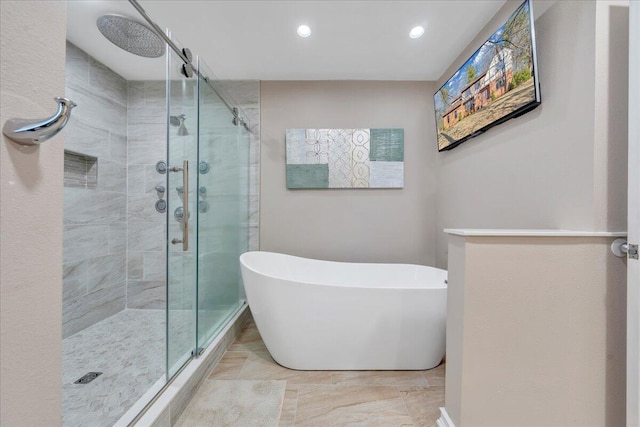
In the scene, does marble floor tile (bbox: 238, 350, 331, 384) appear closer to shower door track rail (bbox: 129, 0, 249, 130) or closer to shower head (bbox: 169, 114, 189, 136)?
shower head (bbox: 169, 114, 189, 136)

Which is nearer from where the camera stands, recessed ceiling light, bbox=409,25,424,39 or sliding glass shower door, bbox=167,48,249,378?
sliding glass shower door, bbox=167,48,249,378

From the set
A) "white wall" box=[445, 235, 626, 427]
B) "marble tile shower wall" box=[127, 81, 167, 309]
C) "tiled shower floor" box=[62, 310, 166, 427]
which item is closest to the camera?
"white wall" box=[445, 235, 626, 427]

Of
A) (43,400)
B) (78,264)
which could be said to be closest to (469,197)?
(43,400)

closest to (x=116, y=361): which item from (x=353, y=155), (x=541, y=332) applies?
(x=541, y=332)

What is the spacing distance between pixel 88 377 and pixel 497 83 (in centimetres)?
280

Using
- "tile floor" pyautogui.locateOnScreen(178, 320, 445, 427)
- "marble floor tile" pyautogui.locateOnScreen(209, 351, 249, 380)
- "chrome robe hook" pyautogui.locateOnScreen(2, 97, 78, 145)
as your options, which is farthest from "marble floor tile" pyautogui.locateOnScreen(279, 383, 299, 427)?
"chrome robe hook" pyautogui.locateOnScreen(2, 97, 78, 145)

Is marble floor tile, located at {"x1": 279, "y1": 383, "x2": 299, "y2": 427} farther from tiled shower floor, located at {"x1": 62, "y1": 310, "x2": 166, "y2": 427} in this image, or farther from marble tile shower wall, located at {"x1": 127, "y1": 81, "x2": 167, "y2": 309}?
marble tile shower wall, located at {"x1": 127, "y1": 81, "x2": 167, "y2": 309}

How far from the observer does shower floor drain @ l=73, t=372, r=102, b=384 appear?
4.64 ft

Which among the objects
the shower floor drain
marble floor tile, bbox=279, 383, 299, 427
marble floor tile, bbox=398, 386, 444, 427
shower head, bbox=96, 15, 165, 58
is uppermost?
shower head, bbox=96, 15, 165, 58

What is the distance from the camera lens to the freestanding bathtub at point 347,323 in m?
1.59

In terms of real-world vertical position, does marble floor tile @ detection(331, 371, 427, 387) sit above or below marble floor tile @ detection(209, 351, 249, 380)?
below

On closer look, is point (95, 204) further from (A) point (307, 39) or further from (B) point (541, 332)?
(B) point (541, 332)

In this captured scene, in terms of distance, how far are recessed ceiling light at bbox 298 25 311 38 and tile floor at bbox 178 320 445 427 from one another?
2309mm

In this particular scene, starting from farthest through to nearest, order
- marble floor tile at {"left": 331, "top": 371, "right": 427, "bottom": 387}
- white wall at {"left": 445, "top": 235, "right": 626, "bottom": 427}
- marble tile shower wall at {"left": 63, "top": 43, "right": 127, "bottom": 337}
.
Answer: marble tile shower wall at {"left": 63, "top": 43, "right": 127, "bottom": 337} < marble floor tile at {"left": 331, "top": 371, "right": 427, "bottom": 387} < white wall at {"left": 445, "top": 235, "right": 626, "bottom": 427}
